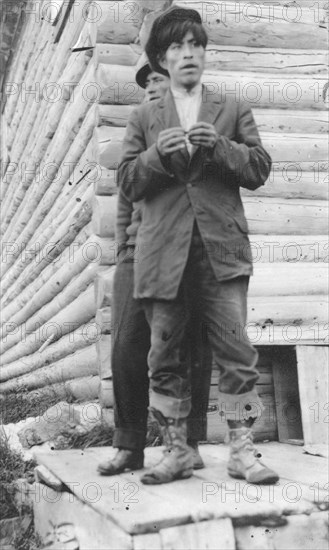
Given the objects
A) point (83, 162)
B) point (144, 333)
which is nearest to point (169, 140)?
point (144, 333)

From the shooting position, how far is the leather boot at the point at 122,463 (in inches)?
131

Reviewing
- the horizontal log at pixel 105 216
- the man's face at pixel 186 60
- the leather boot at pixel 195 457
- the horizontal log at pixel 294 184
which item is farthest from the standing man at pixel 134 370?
the horizontal log at pixel 294 184

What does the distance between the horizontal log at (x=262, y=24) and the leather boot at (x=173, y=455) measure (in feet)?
10.2

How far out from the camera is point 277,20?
17.3 ft

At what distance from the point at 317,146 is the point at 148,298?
8.46 feet

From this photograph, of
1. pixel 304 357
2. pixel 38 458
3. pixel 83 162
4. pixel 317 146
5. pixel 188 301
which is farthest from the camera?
pixel 83 162

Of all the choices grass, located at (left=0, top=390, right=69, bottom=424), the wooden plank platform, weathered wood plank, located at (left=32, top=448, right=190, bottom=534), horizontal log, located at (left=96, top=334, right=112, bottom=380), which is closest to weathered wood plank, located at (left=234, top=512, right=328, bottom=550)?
the wooden plank platform

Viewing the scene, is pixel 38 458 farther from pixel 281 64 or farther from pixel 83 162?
pixel 281 64

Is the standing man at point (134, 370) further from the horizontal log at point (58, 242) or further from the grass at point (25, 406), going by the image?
the grass at point (25, 406)

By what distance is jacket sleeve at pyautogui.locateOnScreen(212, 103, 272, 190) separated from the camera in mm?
3066

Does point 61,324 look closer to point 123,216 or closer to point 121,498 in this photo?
point 123,216

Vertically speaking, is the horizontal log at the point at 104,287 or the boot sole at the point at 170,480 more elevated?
the horizontal log at the point at 104,287

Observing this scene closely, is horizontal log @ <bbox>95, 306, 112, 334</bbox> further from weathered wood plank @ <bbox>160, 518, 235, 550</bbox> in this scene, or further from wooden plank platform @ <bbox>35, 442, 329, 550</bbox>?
weathered wood plank @ <bbox>160, 518, 235, 550</bbox>

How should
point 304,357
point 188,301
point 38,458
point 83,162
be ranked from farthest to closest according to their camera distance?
point 83,162 → point 304,357 → point 38,458 → point 188,301
